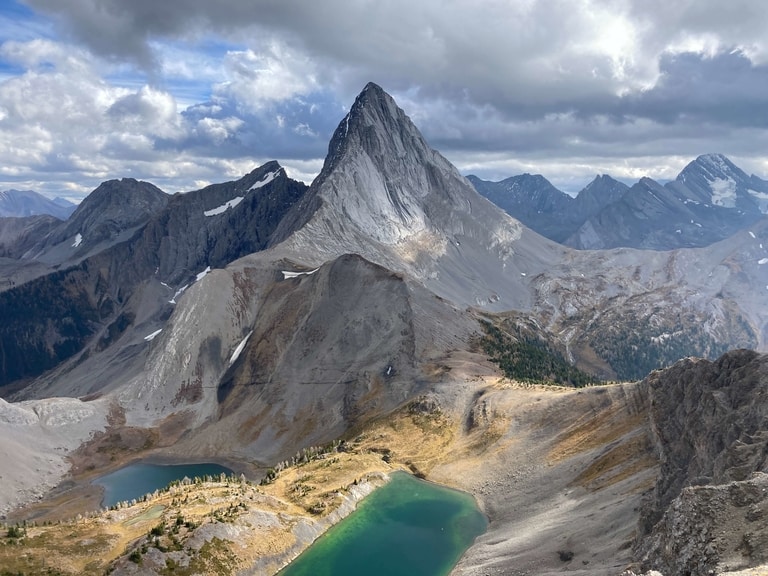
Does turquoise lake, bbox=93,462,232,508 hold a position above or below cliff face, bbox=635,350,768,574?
below

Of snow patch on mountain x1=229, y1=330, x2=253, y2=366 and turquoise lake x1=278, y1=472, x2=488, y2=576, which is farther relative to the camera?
snow patch on mountain x1=229, y1=330, x2=253, y2=366

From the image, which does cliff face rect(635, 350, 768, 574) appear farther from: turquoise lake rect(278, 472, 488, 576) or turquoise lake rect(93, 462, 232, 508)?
turquoise lake rect(93, 462, 232, 508)

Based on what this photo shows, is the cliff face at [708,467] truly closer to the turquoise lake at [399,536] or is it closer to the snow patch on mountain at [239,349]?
the turquoise lake at [399,536]

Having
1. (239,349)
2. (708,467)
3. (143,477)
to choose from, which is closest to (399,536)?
(708,467)

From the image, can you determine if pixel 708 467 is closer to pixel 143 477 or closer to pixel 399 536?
pixel 399 536

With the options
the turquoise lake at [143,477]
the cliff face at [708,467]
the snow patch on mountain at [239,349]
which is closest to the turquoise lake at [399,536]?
the cliff face at [708,467]

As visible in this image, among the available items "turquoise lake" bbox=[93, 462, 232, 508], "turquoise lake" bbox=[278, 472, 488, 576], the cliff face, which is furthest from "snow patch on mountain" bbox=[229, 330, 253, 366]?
the cliff face

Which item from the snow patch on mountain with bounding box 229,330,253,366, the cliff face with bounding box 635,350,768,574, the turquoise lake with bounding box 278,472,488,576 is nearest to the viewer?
the cliff face with bounding box 635,350,768,574

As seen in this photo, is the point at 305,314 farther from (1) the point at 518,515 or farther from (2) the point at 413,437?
(1) the point at 518,515
